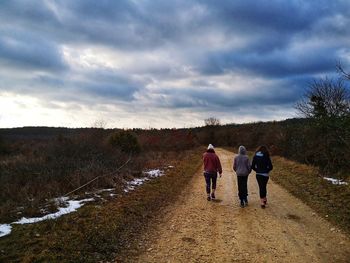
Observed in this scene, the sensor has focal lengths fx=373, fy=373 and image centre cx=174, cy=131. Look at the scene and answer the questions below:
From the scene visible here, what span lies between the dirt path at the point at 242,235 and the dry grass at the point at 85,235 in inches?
21.4

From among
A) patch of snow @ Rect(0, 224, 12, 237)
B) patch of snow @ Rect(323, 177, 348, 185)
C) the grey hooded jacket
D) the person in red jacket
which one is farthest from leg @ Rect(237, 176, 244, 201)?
patch of snow @ Rect(0, 224, 12, 237)

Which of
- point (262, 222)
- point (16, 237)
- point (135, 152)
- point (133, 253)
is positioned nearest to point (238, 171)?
point (262, 222)

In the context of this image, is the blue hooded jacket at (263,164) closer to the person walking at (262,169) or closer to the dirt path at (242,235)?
the person walking at (262,169)

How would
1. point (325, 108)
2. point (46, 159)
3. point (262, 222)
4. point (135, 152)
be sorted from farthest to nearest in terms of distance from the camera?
point (135, 152), point (325, 108), point (46, 159), point (262, 222)

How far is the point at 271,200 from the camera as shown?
44.6ft

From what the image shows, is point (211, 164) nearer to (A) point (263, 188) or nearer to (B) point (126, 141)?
(A) point (263, 188)

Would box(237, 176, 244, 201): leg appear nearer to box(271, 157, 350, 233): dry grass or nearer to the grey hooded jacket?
the grey hooded jacket

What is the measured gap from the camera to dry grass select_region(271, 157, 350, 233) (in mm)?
10927

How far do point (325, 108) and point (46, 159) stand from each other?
15.7 meters

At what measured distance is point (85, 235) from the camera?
8.51m

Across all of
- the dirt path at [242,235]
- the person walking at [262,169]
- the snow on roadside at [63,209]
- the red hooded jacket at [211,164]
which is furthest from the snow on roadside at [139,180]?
the person walking at [262,169]

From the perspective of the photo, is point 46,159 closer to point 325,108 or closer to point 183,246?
point 183,246

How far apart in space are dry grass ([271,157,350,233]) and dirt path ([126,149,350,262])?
43cm

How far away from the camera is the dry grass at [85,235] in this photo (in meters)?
7.29
